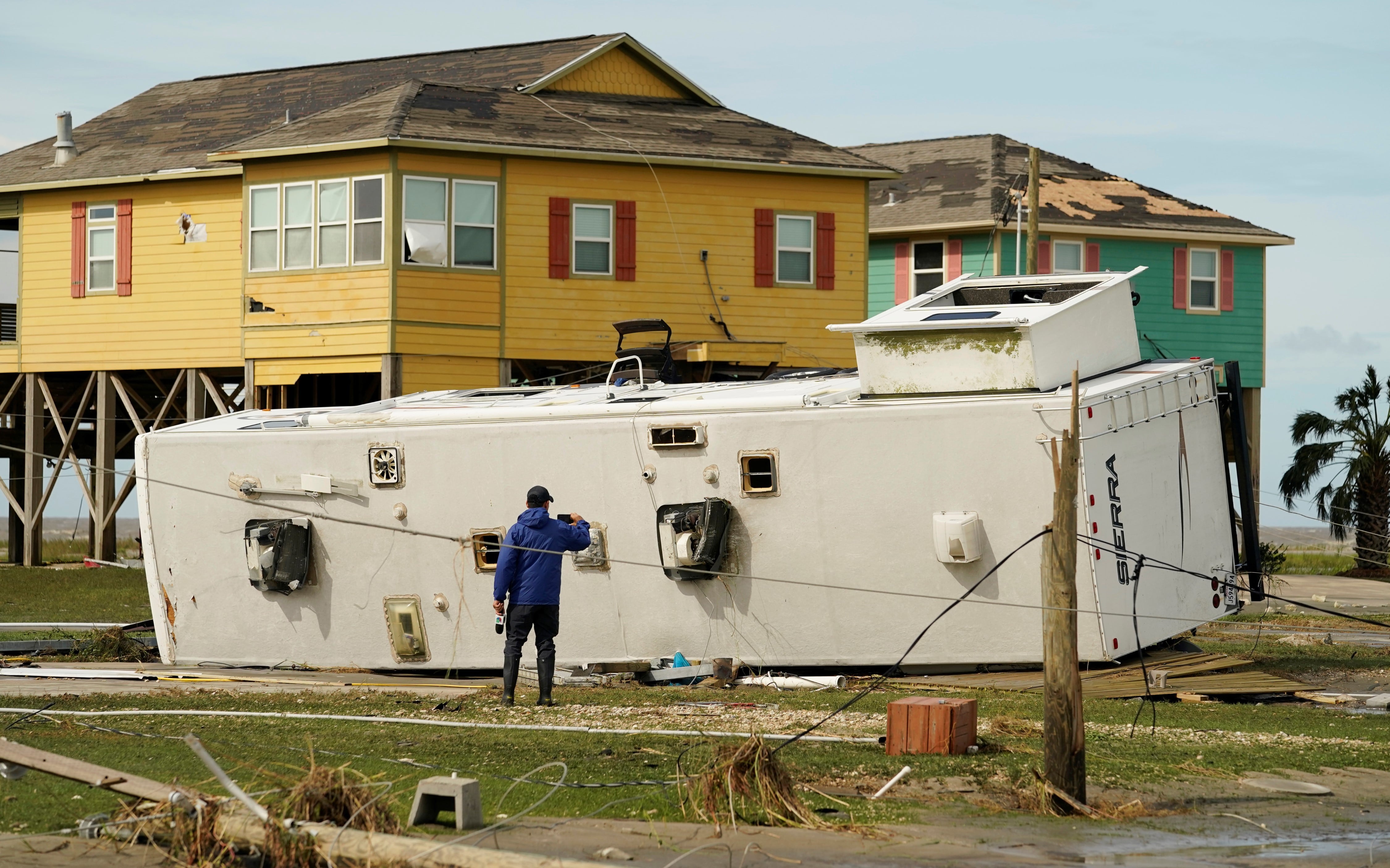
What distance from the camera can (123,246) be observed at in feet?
96.0

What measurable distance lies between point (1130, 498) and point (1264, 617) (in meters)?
10.8

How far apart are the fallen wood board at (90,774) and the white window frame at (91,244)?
76.1 feet

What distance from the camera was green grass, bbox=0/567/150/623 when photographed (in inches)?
877

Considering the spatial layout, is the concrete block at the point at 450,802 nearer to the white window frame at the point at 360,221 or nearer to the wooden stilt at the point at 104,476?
the white window frame at the point at 360,221

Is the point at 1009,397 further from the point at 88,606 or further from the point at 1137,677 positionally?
the point at 88,606

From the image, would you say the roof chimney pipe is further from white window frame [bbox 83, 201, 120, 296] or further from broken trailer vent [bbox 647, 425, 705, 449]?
broken trailer vent [bbox 647, 425, 705, 449]

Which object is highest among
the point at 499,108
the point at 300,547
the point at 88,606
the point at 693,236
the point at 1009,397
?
the point at 499,108

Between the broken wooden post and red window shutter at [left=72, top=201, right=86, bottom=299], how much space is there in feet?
56.1

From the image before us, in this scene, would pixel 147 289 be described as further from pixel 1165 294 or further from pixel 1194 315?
pixel 1194 315

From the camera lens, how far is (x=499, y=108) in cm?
2666

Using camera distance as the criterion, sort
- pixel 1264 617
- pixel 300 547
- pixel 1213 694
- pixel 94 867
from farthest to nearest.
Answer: pixel 1264 617 < pixel 300 547 < pixel 1213 694 < pixel 94 867

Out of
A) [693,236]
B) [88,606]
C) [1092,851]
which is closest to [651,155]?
[693,236]

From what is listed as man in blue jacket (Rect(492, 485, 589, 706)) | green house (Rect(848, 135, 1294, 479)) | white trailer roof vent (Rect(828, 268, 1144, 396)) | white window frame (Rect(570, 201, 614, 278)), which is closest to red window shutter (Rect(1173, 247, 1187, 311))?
green house (Rect(848, 135, 1294, 479))

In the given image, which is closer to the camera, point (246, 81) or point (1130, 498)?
point (1130, 498)
